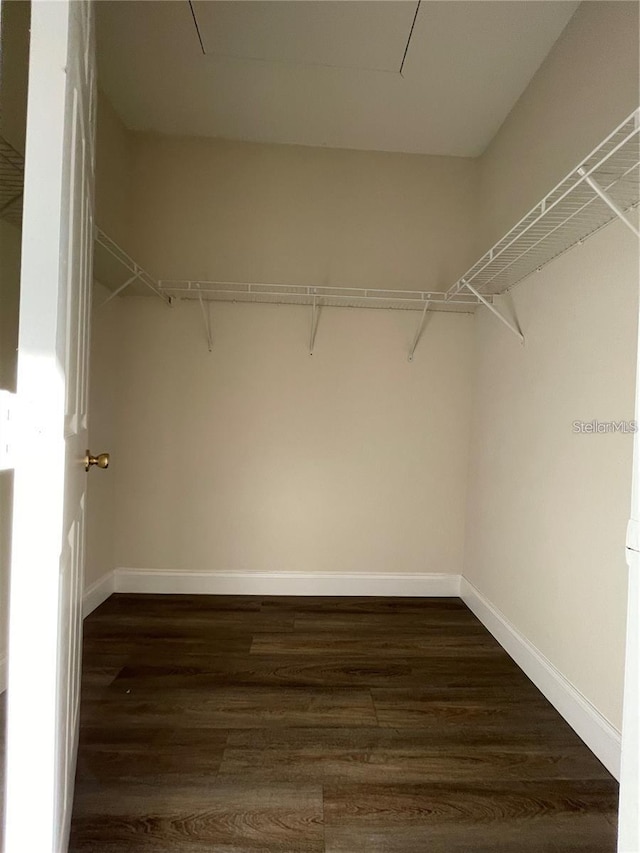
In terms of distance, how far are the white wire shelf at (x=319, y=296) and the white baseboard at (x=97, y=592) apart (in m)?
1.70

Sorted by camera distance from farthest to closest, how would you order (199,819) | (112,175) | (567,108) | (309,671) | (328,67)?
(112,175) → (328,67) → (309,671) → (567,108) → (199,819)

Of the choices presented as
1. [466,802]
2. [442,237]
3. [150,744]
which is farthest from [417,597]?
[442,237]

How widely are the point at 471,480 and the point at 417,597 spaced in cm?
80

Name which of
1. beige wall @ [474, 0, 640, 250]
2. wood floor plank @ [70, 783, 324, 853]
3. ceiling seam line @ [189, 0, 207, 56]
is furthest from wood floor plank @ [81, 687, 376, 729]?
ceiling seam line @ [189, 0, 207, 56]

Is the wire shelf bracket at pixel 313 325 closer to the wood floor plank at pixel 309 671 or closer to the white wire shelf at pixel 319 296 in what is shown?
the white wire shelf at pixel 319 296

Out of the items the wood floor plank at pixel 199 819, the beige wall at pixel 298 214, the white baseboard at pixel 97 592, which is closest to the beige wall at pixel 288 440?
the white baseboard at pixel 97 592

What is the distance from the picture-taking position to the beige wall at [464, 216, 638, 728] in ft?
4.91

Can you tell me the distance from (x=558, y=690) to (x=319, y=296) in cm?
215

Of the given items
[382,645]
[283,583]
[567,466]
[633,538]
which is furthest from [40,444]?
[283,583]

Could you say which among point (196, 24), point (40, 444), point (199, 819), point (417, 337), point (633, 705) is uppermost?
point (196, 24)

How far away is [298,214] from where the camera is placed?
2701 mm

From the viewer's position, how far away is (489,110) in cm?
238

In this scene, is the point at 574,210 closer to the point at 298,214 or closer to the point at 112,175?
the point at 298,214

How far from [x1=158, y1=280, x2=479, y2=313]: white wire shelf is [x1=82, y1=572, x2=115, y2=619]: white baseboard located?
5.58 feet
